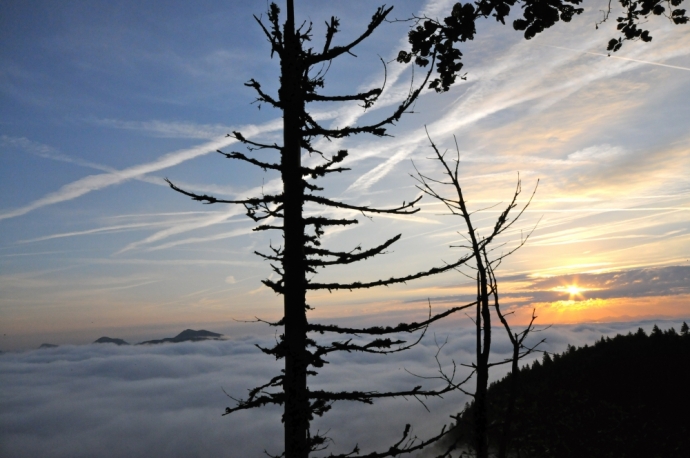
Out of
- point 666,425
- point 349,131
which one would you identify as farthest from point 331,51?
point 666,425

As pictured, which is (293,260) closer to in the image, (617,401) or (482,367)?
(482,367)

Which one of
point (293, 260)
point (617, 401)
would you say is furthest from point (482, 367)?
point (617, 401)

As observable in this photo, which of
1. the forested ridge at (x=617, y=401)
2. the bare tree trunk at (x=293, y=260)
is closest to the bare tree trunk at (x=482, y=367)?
the bare tree trunk at (x=293, y=260)

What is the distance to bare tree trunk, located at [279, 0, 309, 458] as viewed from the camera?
754 cm

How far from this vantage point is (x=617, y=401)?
123 meters

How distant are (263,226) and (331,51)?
141 inches

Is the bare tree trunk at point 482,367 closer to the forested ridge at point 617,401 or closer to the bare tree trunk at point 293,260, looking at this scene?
the bare tree trunk at point 293,260

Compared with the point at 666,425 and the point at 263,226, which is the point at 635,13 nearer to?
the point at 263,226

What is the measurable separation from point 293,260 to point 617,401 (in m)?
147

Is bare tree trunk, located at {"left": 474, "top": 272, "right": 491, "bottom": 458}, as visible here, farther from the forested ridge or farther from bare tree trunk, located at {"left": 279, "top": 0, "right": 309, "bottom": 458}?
the forested ridge

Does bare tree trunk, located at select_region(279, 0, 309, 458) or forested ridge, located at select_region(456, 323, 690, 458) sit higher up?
bare tree trunk, located at select_region(279, 0, 309, 458)

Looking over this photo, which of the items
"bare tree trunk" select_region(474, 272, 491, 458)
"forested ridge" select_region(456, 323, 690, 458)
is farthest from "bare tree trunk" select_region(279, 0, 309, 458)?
"forested ridge" select_region(456, 323, 690, 458)

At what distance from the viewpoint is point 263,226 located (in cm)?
847

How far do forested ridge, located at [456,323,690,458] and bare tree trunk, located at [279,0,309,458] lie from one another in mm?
112528
